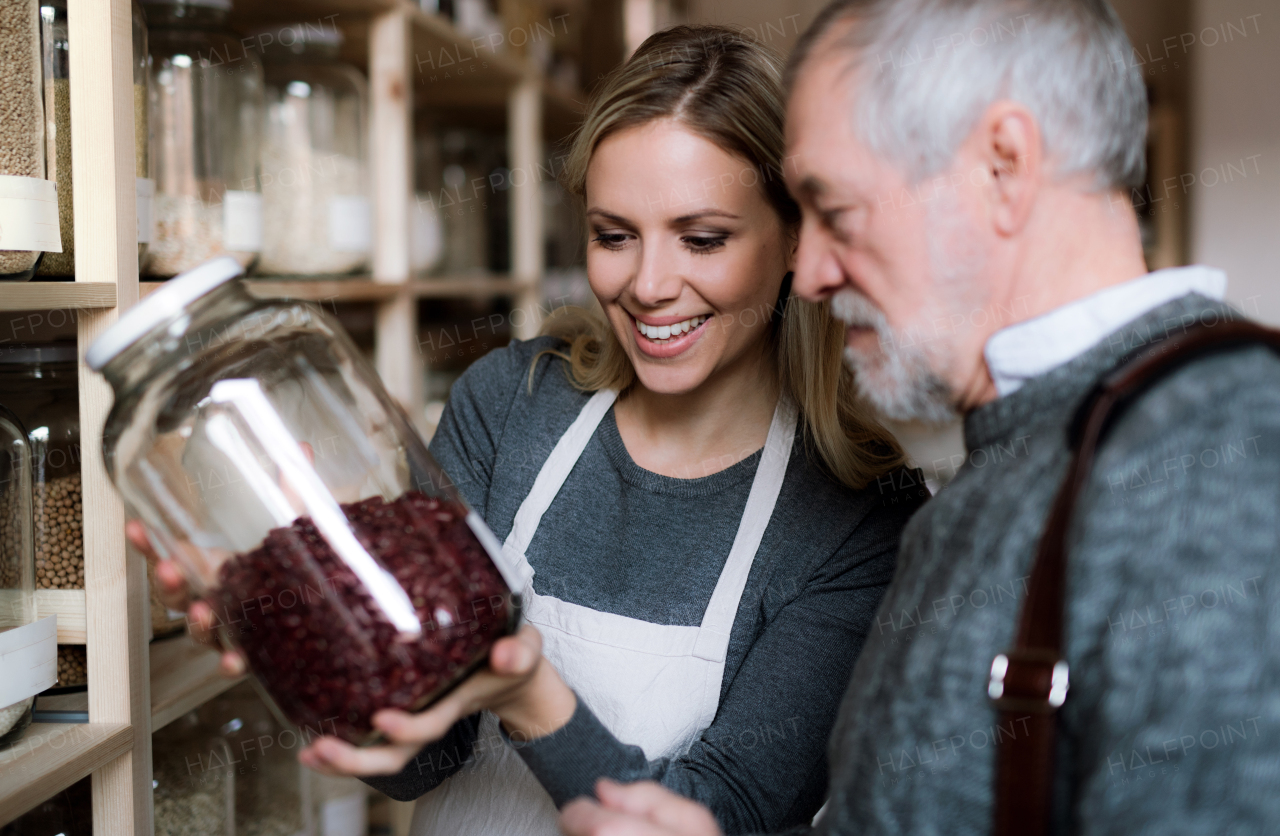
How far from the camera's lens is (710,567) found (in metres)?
1.02

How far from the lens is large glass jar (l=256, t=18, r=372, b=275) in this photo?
1328mm

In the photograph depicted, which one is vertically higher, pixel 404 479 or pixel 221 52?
pixel 221 52

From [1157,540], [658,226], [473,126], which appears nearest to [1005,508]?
[1157,540]

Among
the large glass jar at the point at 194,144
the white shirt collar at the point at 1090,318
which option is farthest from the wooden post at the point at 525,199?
the white shirt collar at the point at 1090,318

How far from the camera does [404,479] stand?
75 cm

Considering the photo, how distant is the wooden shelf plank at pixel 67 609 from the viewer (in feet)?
2.88

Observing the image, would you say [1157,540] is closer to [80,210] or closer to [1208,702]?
[1208,702]

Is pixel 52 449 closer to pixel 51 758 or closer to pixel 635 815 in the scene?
pixel 51 758

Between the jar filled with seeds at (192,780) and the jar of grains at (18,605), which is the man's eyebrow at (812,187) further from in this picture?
the jar filled with seeds at (192,780)

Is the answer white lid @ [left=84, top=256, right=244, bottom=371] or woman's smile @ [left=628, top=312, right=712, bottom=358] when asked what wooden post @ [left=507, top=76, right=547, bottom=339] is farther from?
white lid @ [left=84, top=256, right=244, bottom=371]

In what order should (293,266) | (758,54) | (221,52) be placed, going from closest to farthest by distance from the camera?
(758,54)
(221,52)
(293,266)

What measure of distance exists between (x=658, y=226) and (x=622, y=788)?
0.52m

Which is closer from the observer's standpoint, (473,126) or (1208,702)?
(1208,702)

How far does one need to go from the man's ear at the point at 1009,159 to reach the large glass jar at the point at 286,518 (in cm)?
39
